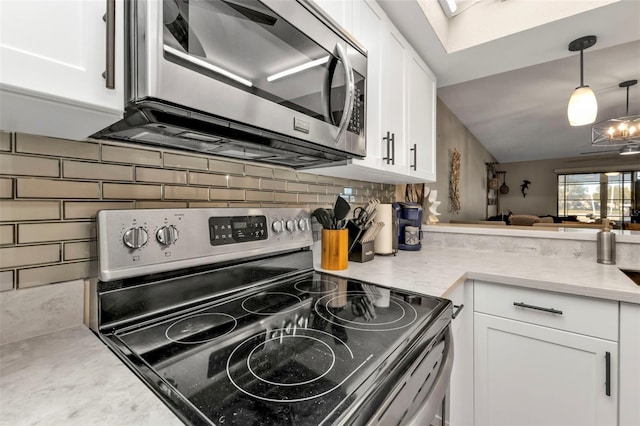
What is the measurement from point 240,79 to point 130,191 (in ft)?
1.48

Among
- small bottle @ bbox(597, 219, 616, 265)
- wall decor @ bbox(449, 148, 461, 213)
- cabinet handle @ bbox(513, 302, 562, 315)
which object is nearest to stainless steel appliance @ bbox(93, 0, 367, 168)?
cabinet handle @ bbox(513, 302, 562, 315)

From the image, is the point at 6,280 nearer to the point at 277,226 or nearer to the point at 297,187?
the point at 277,226

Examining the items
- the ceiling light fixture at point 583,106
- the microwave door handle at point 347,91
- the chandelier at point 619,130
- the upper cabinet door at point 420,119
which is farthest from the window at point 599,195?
the microwave door handle at point 347,91

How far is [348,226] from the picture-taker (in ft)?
4.90

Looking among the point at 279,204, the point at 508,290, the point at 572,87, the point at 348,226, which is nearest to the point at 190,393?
the point at 279,204

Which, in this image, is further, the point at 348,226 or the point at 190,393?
the point at 348,226

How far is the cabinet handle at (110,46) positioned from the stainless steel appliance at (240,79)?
3cm

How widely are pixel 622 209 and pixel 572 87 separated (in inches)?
228

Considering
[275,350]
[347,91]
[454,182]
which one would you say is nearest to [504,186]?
[454,182]

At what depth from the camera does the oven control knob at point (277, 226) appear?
1.09 m

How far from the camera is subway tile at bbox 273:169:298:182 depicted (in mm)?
1249

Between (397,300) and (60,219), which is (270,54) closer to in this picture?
(60,219)

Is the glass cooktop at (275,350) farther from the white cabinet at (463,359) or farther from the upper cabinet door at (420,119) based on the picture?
the upper cabinet door at (420,119)

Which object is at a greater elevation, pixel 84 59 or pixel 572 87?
pixel 572 87
